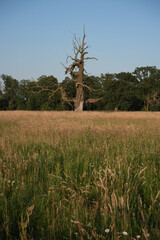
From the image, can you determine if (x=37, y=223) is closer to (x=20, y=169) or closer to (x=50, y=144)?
(x=20, y=169)

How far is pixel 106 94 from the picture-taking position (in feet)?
160

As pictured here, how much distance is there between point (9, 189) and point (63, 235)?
3.51 feet

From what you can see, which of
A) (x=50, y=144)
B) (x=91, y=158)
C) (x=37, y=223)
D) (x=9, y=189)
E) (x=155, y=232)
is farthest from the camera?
(x=50, y=144)

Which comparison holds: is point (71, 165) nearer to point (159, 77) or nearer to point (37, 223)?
point (37, 223)

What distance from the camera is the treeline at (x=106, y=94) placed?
144 feet

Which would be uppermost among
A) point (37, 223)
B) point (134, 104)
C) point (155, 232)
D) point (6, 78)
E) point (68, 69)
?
point (6, 78)

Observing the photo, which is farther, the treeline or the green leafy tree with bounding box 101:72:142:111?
the green leafy tree with bounding box 101:72:142:111

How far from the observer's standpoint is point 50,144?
16.4ft

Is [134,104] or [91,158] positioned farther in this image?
[134,104]

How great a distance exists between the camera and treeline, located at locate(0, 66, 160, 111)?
43.8 m

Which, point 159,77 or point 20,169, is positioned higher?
point 159,77

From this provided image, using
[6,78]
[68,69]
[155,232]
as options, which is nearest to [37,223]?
[155,232]

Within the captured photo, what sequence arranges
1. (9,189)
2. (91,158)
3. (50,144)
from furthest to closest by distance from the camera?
(50,144), (91,158), (9,189)

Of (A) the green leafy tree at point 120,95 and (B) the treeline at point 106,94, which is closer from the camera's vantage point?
(B) the treeline at point 106,94
